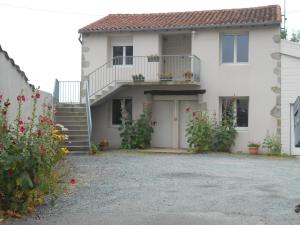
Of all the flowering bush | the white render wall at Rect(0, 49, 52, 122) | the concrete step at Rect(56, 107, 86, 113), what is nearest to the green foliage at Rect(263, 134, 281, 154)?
the concrete step at Rect(56, 107, 86, 113)

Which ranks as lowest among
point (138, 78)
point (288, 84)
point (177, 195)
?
point (177, 195)

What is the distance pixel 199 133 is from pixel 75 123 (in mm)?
5171

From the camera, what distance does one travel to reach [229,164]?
15953 millimetres

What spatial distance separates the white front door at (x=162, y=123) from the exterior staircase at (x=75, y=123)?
3.37m

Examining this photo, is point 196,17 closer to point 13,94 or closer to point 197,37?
point 197,37

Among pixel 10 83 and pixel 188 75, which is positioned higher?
pixel 188 75

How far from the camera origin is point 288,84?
20.8 metres

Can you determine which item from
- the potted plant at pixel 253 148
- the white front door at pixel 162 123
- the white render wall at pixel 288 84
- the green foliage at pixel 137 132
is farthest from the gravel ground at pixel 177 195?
the white front door at pixel 162 123

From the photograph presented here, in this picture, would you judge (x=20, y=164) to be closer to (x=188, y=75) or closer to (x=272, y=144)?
(x=188, y=75)

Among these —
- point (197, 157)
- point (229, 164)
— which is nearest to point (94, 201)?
point (229, 164)

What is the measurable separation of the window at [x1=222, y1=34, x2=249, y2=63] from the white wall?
0.32 meters

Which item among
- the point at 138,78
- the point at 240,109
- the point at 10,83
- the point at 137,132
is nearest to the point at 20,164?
the point at 10,83

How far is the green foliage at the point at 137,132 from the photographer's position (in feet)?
71.4

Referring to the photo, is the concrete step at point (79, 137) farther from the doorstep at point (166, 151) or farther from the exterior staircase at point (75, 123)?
the doorstep at point (166, 151)
